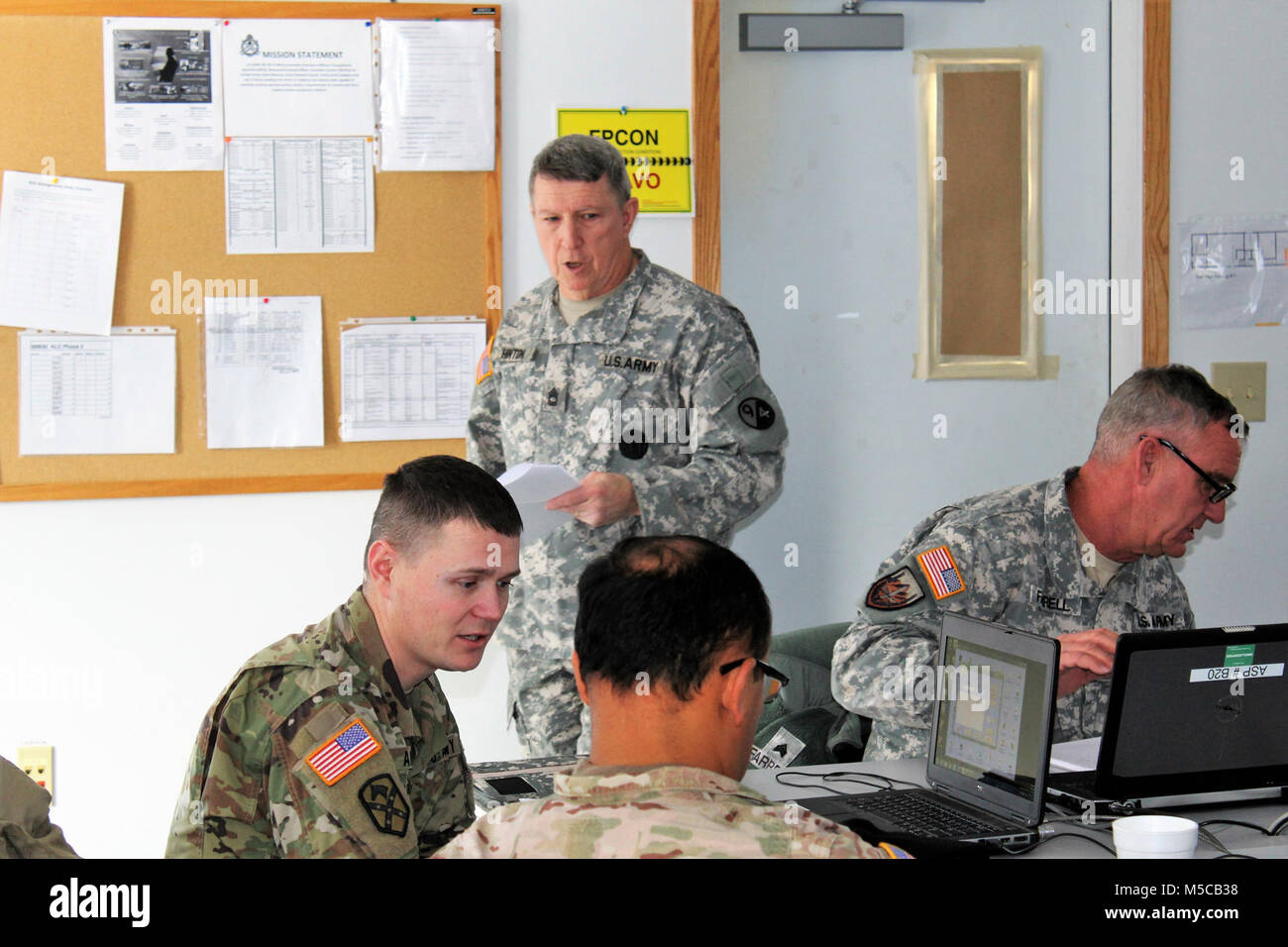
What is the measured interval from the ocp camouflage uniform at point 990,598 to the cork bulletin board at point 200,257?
1.32 metres

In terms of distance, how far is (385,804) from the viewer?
4.92 feet

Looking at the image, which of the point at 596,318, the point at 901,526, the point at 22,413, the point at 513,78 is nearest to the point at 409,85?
the point at 513,78

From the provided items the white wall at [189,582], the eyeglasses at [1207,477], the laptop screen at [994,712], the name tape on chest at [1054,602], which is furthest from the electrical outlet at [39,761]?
the eyeglasses at [1207,477]

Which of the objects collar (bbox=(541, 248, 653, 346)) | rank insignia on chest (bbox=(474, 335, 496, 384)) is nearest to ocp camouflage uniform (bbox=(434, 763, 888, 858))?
collar (bbox=(541, 248, 653, 346))

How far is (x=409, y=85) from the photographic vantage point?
312cm

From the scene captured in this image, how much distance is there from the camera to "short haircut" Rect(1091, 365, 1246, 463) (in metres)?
2.28

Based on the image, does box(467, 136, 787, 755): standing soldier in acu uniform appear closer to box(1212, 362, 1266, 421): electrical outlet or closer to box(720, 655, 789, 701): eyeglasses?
box(720, 655, 789, 701): eyeglasses

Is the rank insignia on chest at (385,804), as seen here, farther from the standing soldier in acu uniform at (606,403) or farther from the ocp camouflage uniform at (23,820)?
the standing soldier in acu uniform at (606,403)

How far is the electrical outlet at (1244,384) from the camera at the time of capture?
356cm

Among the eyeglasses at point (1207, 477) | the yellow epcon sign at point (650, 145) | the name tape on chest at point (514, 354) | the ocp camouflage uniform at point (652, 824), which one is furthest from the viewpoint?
the yellow epcon sign at point (650, 145)

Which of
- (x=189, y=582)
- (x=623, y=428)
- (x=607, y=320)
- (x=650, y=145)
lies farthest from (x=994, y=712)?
(x=189, y=582)

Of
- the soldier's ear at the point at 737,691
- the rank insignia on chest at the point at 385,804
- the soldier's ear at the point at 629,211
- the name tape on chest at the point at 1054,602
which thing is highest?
the soldier's ear at the point at 629,211

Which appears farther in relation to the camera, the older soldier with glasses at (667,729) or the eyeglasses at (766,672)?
the eyeglasses at (766,672)

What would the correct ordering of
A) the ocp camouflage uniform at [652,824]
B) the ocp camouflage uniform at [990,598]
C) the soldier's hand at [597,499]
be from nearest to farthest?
the ocp camouflage uniform at [652,824] → the ocp camouflage uniform at [990,598] → the soldier's hand at [597,499]
